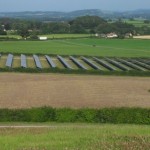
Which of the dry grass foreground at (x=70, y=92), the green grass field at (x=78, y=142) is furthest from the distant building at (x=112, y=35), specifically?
the green grass field at (x=78, y=142)

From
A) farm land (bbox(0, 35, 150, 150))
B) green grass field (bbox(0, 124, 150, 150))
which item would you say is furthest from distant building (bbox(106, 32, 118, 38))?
green grass field (bbox(0, 124, 150, 150))

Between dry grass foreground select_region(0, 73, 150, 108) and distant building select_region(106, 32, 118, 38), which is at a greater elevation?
dry grass foreground select_region(0, 73, 150, 108)

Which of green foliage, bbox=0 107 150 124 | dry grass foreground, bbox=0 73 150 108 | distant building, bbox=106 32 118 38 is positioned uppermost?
green foliage, bbox=0 107 150 124

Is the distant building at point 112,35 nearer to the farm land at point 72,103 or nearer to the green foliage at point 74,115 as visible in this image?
the farm land at point 72,103

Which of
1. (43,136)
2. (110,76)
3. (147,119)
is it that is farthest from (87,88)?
(43,136)

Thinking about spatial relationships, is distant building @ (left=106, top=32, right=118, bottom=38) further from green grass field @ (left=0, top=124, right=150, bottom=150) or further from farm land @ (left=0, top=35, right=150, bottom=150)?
green grass field @ (left=0, top=124, right=150, bottom=150)

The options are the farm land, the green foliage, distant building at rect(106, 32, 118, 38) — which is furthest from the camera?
distant building at rect(106, 32, 118, 38)

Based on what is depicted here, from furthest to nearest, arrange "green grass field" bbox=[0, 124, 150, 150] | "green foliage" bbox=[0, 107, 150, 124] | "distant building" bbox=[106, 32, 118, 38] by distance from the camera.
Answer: "distant building" bbox=[106, 32, 118, 38]
"green foliage" bbox=[0, 107, 150, 124]
"green grass field" bbox=[0, 124, 150, 150]
